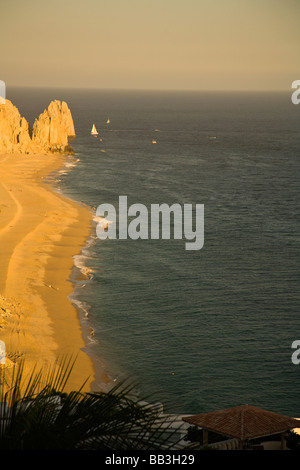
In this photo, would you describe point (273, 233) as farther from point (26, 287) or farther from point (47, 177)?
point (47, 177)

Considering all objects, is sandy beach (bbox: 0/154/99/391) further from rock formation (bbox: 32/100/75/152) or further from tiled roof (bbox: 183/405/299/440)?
rock formation (bbox: 32/100/75/152)

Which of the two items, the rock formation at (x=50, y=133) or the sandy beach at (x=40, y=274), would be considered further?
the rock formation at (x=50, y=133)

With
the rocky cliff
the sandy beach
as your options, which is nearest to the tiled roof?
the sandy beach

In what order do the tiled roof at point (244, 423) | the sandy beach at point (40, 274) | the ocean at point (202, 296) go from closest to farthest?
the tiled roof at point (244, 423)
the ocean at point (202, 296)
the sandy beach at point (40, 274)

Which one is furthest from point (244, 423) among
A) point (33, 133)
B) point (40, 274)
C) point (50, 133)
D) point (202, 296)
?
point (33, 133)

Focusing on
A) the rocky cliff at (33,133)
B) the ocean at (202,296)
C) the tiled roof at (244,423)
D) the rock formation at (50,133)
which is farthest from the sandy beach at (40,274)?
the rock formation at (50,133)

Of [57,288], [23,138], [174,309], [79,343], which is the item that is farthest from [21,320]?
[23,138]

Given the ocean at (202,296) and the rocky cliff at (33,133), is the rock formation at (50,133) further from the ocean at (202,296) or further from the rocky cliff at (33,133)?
the ocean at (202,296)
